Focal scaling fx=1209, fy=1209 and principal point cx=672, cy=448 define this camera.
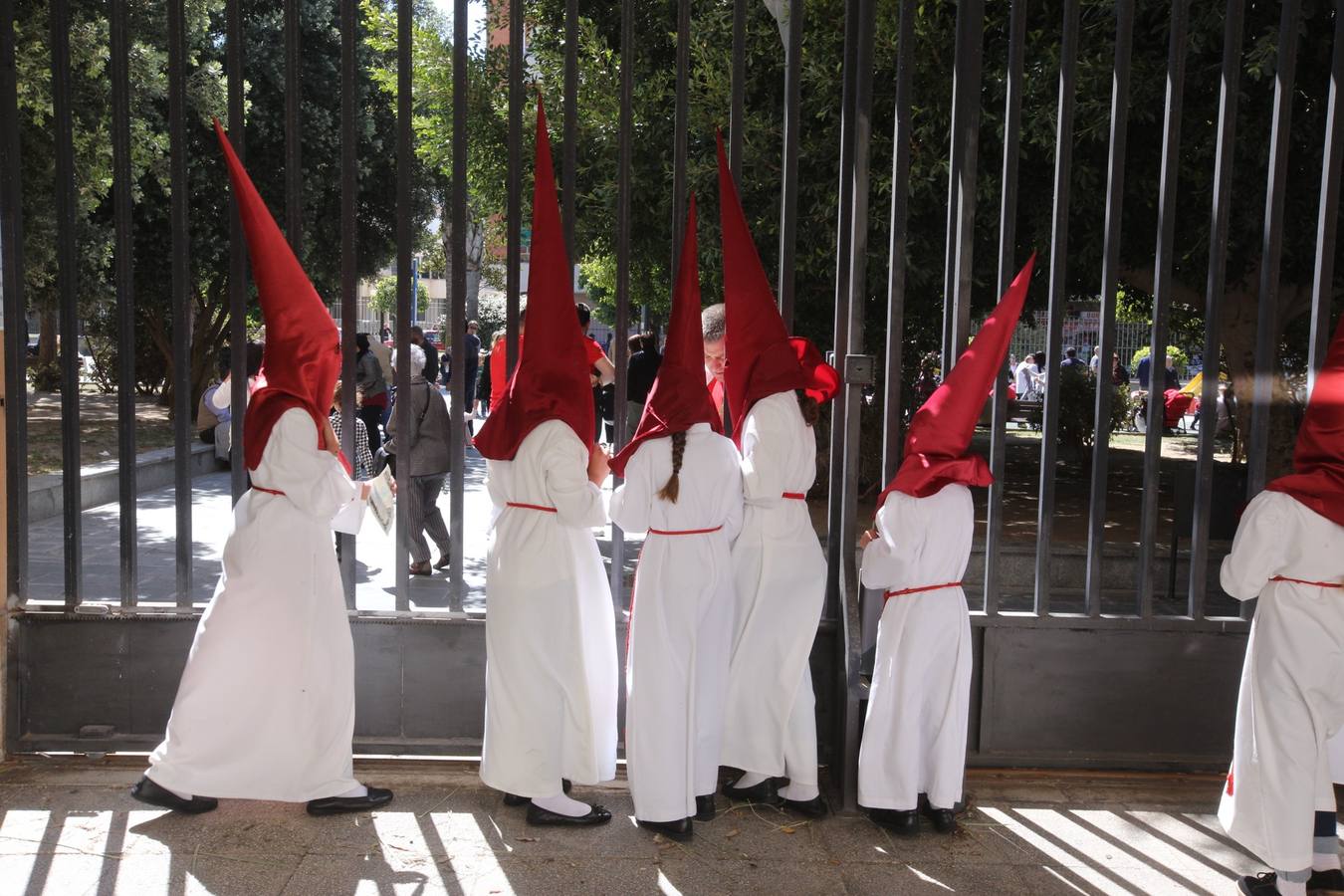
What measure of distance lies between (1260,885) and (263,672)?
335cm

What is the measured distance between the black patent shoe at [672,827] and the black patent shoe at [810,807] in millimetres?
455

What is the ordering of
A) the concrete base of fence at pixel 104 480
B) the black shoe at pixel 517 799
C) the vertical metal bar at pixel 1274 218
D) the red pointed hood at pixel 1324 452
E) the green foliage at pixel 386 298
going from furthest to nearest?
the green foliage at pixel 386 298 → the concrete base of fence at pixel 104 480 → the vertical metal bar at pixel 1274 218 → the black shoe at pixel 517 799 → the red pointed hood at pixel 1324 452

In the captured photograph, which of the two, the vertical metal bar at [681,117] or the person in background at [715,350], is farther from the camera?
the person in background at [715,350]

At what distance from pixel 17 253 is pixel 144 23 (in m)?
7.84

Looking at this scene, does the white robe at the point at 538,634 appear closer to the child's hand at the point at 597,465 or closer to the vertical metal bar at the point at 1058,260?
the child's hand at the point at 597,465

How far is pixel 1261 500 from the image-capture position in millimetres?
3750

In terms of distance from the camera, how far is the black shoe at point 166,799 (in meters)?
4.20

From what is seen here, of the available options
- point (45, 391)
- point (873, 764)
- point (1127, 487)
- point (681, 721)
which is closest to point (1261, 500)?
point (873, 764)

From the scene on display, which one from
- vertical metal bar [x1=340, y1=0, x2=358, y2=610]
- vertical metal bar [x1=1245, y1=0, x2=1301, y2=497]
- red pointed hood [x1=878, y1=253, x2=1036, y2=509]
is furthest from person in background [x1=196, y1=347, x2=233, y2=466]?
vertical metal bar [x1=1245, y1=0, x2=1301, y2=497]

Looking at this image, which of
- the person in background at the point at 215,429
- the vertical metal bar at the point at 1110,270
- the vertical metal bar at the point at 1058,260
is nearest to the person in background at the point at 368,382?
the person in background at the point at 215,429

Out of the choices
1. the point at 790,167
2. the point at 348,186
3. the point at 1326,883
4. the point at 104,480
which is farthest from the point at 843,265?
the point at 104,480

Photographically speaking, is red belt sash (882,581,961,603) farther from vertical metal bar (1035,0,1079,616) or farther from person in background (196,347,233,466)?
person in background (196,347,233,466)

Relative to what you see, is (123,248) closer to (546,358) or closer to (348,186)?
(348,186)

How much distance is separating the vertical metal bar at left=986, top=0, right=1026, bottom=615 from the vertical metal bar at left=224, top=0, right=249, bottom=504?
2.81m
